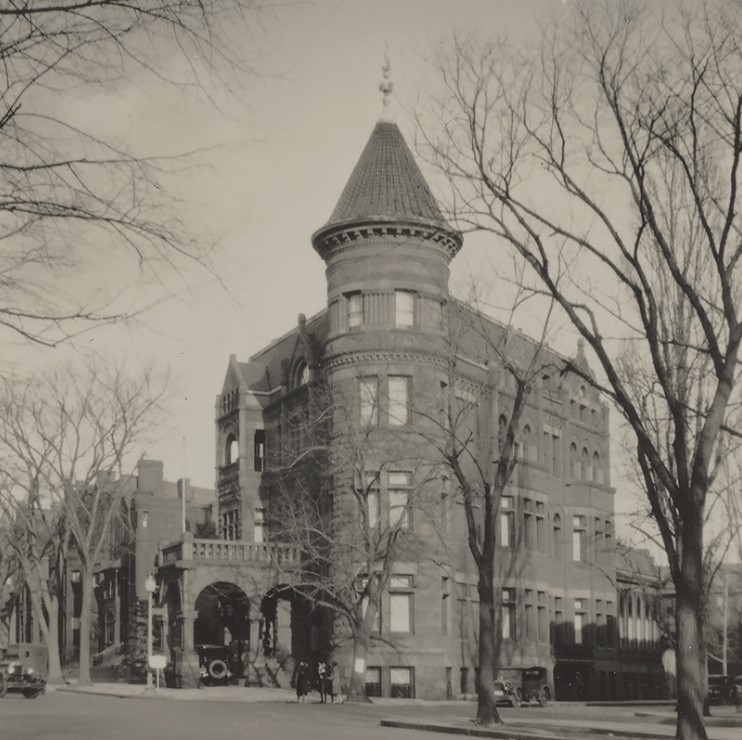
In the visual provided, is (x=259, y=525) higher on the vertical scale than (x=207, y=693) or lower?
higher

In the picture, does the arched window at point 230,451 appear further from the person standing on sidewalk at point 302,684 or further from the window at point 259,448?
the person standing on sidewalk at point 302,684

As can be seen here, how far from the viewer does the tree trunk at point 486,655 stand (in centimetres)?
2792

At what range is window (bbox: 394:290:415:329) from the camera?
46531mm

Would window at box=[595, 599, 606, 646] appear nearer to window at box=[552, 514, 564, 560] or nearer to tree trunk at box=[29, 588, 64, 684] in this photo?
window at box=[552, 514, 564, 560]

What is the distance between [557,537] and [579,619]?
4.12m

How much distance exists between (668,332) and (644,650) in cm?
3900

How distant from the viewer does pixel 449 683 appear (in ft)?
151

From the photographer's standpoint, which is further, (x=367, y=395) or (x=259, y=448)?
(x=259, y=448)

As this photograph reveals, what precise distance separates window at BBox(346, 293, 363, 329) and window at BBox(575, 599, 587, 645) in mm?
18391

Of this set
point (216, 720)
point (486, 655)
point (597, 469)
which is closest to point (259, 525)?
point (597, 469)

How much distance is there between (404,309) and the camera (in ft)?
153

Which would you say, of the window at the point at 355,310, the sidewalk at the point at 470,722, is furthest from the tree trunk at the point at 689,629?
the window at the point at 355,310

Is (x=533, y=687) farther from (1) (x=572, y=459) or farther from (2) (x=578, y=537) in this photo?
(1) (x=572, y=459)

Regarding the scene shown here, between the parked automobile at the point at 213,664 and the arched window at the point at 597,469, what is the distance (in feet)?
67.3
